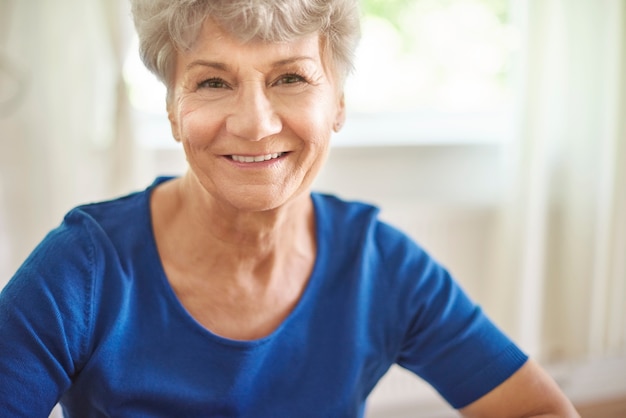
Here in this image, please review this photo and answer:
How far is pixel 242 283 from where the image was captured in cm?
117

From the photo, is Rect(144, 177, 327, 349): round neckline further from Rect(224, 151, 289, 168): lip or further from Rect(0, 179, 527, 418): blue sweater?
Rect(224, 151, 289, 168): lip

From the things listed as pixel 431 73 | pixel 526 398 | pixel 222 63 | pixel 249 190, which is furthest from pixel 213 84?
pixel 431 73

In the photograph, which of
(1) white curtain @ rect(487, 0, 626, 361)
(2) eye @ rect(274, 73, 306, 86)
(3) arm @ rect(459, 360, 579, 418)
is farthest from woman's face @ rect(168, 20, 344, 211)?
(1) white curtain @ rect(487, 0, 626, 361)

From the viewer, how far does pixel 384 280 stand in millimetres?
1233

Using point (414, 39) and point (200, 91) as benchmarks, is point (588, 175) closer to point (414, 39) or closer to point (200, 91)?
point (414, 39)

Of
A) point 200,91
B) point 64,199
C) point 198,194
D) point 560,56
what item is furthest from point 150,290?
point 560,56

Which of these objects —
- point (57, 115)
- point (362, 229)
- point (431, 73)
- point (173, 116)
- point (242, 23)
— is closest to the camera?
point (242, 23)

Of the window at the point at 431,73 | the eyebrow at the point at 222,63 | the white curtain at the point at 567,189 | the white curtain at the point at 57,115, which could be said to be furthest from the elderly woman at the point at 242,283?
the window at the point at 431,73

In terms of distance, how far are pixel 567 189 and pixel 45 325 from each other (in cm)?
200

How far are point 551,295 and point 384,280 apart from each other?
1.57 metres

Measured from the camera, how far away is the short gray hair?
96 cm

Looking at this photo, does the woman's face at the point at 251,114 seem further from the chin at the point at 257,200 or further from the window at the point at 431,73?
the window at the point at 431,73

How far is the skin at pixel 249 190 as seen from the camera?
→ 3.28 feet

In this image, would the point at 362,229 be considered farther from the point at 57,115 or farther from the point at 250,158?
the point at 57,115
